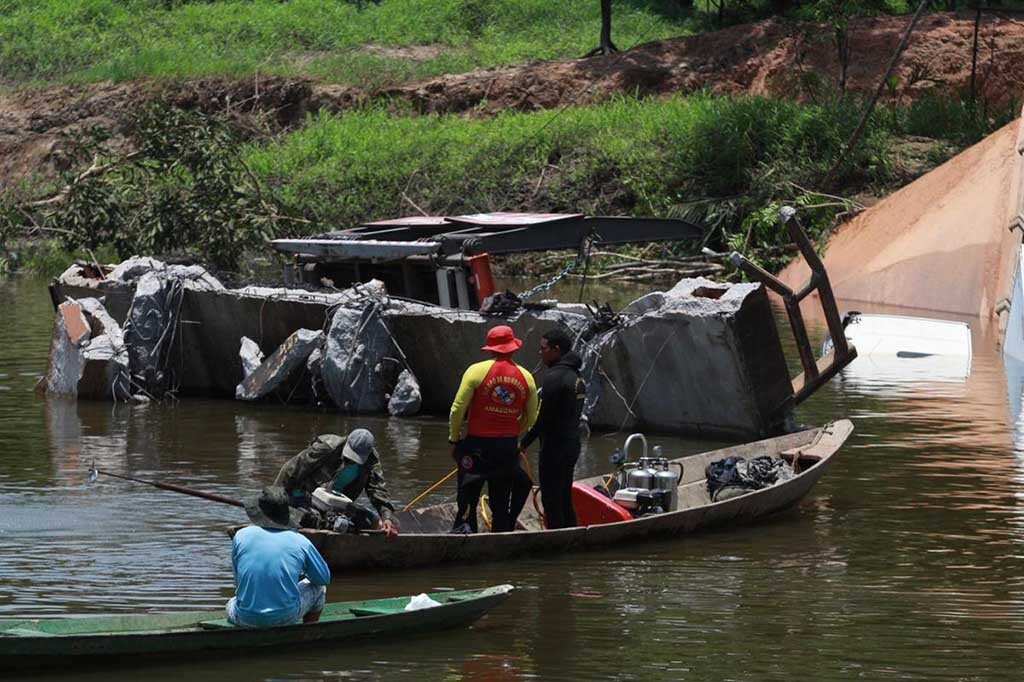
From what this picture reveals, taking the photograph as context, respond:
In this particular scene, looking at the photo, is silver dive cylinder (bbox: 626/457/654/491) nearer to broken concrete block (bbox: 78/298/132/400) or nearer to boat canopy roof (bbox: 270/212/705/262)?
boat canopy roof (bbox: 270/212/705/262)

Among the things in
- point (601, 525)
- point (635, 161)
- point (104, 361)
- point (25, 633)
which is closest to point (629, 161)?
point (635, 161)

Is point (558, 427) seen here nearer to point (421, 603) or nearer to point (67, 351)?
point (421, 603)

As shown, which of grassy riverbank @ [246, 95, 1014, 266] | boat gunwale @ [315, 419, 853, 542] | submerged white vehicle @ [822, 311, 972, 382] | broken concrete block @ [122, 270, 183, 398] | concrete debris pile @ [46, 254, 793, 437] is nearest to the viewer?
boat gunwale @ [315, 419, 853, 542]

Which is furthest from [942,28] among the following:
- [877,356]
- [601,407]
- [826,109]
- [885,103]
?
[601,407]

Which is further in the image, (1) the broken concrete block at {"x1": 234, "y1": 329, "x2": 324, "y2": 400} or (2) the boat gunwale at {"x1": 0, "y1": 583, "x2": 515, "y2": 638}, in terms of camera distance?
(1) the broken concrete block at {"x1": 234, "y1": 329, "x2": 324, "y2": 400}

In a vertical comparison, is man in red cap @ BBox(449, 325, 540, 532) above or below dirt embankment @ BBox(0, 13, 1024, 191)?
below

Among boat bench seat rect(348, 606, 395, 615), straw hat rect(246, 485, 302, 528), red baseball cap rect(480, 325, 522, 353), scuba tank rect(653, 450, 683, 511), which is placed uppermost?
red baseball cap rect(480, 325, 522, 353)

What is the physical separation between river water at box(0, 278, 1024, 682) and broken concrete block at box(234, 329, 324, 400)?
97 centimetres

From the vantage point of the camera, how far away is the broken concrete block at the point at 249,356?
71.5 feet

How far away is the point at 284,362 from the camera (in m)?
21.3

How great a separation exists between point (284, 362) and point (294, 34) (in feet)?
107

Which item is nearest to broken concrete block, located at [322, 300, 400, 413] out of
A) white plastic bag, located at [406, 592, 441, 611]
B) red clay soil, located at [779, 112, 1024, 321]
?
white plastic bag, located at [406, 592, 441, 611]

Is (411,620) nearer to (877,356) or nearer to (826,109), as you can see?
(877,356)

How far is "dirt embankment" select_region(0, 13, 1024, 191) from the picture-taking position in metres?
41.3
